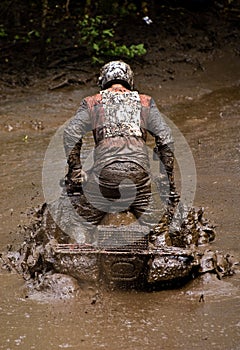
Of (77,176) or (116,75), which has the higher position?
(116,75)

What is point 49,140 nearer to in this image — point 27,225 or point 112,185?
point 27,225

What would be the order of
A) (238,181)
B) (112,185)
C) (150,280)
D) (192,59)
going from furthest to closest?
(192,59) < (238,181) < (112,185) < (150,280)

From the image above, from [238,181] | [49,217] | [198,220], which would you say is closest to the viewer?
[49,217]

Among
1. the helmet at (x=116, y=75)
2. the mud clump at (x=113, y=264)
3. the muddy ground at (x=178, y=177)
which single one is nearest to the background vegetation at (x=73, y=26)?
the muddy ground at (x=178, y=177)

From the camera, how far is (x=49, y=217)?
585 cm

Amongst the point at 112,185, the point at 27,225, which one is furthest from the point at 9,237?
the point at 112,185

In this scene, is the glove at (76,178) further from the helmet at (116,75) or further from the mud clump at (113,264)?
the helmet at (116,75)

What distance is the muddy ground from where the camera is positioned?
176 inches

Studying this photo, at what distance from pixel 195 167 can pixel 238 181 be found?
0.84m

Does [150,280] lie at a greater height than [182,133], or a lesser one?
greater

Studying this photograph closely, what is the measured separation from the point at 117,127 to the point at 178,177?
8.90 ft

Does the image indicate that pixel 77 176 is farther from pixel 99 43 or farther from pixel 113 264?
pixel 99 43

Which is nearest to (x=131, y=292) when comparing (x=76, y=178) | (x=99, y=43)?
(x=76, y=178)

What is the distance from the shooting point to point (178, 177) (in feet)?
26.5
